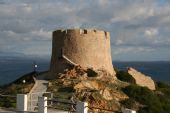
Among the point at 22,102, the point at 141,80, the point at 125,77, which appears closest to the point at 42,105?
the point at 22,102

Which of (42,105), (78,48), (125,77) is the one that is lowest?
(42,105)

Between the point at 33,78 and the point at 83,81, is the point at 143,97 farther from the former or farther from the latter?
the point at 33,78

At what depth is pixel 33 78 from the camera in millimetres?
49875

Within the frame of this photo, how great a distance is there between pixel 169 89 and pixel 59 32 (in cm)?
1530

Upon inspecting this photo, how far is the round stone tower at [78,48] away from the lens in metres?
48.2

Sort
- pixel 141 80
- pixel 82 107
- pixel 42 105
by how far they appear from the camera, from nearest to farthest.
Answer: pixel 82 107, pixel 42 105, pixel 141 80

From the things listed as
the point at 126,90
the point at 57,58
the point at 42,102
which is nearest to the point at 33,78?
the point at 57,58

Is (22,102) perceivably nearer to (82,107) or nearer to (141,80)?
(82,107)

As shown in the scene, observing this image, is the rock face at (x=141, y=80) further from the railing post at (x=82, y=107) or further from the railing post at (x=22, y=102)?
the railing post at (x=82, y=107)

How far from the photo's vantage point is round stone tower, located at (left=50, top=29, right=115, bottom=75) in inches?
1900

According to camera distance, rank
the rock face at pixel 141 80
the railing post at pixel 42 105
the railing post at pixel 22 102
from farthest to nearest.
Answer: the rock face at pixel 141 80 → the railing post at pixel 22 102 → the railing post at pixel 42 105

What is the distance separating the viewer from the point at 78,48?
48.2m

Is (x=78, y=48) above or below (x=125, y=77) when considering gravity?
above

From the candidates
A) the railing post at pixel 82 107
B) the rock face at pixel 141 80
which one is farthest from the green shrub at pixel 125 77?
the railing post at pixel 82 107
